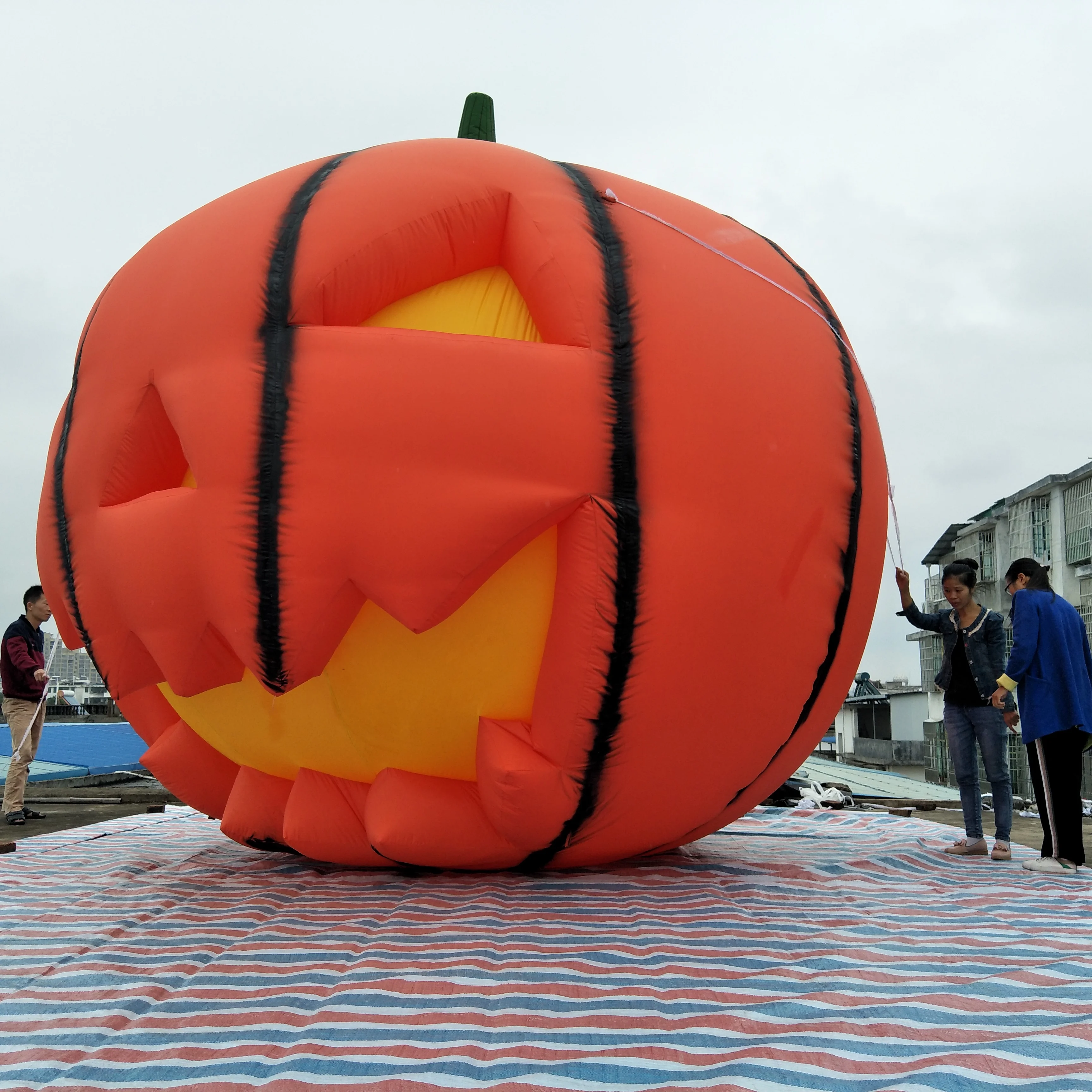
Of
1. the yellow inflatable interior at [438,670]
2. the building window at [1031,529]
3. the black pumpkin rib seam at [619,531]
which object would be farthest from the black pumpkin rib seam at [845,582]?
the building window at [1031,529]

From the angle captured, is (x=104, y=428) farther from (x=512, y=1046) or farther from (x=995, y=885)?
(x=995, y=885)

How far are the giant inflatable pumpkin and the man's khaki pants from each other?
2.69 meters

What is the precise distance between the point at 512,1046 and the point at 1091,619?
26.1 m

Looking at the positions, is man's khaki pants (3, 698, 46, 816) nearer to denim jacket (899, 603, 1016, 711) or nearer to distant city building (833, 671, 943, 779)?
denim jacket (899, 603, 1016, 711)

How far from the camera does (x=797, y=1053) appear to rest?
5.51 ft

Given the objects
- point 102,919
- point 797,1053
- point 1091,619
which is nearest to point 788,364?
point 797,1053

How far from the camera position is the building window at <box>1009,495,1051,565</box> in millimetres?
26828

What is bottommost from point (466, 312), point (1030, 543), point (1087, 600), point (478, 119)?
point (466, 312)

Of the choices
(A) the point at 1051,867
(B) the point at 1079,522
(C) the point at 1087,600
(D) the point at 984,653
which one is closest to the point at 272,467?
(D) the point at 984,653

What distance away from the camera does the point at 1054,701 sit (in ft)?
12.1

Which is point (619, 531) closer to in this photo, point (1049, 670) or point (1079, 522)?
point (1049, 670)

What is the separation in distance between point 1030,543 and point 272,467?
96.6 feet

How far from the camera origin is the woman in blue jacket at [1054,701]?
3629 mm

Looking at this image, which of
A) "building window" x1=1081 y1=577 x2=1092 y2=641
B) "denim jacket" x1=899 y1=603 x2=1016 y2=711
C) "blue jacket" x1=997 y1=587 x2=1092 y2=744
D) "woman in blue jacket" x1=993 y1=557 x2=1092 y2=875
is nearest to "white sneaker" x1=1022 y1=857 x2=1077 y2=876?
"woman in blue jacket" x1=993 y1=557 x2=1092 y2=875
